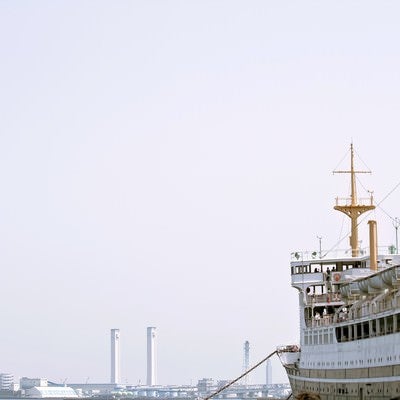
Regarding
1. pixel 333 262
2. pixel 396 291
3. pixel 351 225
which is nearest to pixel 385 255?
pixel 333 262

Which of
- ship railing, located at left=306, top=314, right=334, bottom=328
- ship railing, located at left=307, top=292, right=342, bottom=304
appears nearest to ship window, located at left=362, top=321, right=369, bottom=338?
ship railing, located at left=306, top=314, right=334, bottom=328

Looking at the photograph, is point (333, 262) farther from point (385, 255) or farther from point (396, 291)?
point (396, 291)

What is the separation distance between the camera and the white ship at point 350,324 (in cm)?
9512

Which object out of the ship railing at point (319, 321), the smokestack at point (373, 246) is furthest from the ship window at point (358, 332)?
the smokestack at point (373, 246)

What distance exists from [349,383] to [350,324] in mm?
4577

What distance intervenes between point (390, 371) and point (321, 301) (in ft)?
115

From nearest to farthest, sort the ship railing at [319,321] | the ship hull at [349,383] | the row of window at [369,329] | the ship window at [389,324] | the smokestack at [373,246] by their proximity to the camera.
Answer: the ship hull at [349,383] → the row of window at [369,329] → the ship window at [389,324] → the smokestack at [373,246] → the ship railing at [319,321]

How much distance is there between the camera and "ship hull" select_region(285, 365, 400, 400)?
304 ft

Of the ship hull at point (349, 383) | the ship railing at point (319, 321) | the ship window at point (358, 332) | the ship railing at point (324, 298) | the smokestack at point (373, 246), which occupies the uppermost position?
the smokestack at point (373, 246)

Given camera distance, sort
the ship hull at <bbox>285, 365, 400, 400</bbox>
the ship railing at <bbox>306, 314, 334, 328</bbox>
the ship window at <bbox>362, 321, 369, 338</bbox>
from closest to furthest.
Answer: the ship hull at <bbox>285, 365, 400, 400</bbox> < the ship window at <bbox>362, 321, 369, 338</bbox> < the ship railing at <bbox>306, 314, 334, 328</bbox>

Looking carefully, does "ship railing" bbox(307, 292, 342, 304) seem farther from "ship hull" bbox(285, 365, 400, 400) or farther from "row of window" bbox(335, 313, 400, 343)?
"row of window" bbox(335, 313, 400, 343)

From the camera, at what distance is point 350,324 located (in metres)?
107

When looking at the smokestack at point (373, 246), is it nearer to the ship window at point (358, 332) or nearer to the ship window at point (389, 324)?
the ship window at point (358, 332)

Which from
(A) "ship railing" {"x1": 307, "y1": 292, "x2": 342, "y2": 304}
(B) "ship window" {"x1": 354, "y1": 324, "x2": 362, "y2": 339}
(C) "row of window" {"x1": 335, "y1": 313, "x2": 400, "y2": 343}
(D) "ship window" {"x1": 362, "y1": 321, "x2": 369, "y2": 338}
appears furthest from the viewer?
(A) "ship railing" {"x1": 307, "y1": 292, "x2": 342, "y2": 304}
